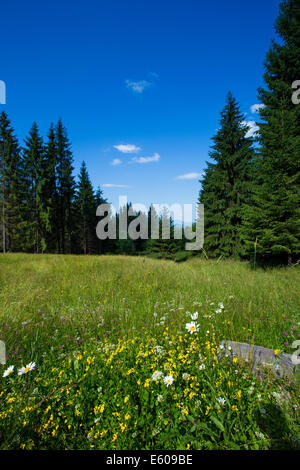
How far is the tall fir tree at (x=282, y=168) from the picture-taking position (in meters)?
6.90

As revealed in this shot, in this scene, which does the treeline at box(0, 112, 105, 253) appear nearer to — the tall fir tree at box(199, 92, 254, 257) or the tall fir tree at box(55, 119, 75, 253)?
the tall fir tree at box(55, 119, 75, 253)

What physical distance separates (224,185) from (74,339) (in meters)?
16.1

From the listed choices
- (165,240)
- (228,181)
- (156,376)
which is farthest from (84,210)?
(156,376)

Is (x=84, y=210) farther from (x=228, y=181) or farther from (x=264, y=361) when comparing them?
(x=264, y=361)

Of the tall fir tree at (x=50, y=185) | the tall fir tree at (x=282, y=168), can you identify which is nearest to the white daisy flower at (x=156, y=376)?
the tall fir tree at (x=282, y=168)

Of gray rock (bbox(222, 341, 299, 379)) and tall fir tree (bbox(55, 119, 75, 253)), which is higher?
tall fir tree (bbox(55, 119, 75, 253))

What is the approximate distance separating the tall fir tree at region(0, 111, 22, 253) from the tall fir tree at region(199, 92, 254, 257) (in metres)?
22.6

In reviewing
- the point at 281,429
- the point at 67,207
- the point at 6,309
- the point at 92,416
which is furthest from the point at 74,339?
the point at 67,207

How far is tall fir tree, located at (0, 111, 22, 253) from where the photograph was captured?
22031 millimetres

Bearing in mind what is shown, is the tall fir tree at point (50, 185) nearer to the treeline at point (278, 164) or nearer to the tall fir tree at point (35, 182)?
the tall fir tree at point (35, 182)

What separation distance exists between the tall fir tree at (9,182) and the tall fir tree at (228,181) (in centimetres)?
2257

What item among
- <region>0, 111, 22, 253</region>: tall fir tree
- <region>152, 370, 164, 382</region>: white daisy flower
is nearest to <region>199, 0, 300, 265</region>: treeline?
<region>152, 370, 164, 382</region>: white daisy flower

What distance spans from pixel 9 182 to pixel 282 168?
90.9ft
